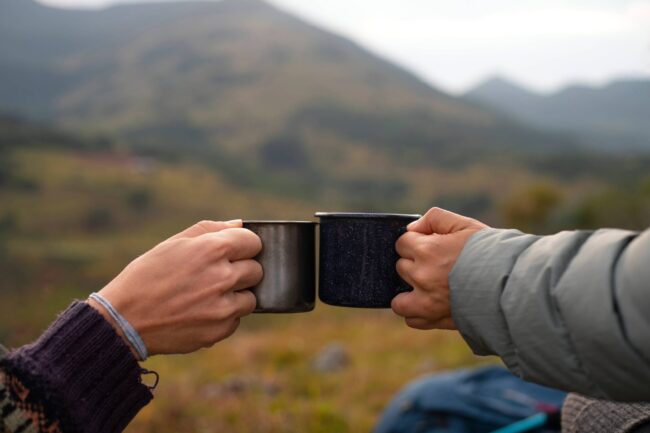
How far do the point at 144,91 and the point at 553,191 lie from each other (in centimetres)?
13719

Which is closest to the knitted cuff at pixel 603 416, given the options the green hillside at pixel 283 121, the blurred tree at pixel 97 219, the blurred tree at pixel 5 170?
the blurred tree at pixel 97 219

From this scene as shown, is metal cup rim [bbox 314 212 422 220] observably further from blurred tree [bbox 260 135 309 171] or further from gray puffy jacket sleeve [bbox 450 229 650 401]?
blurred tree [bbox 260 135 309 171]

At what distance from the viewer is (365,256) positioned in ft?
7.61

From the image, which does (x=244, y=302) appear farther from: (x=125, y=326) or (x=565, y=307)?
(x=565, y=307)

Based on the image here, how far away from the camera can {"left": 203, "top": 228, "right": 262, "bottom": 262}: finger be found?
2203 mm

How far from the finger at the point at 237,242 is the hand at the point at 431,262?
1.62ft

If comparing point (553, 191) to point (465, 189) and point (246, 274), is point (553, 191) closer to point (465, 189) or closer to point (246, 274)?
point (465, 189)

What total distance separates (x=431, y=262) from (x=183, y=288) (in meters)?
0.81

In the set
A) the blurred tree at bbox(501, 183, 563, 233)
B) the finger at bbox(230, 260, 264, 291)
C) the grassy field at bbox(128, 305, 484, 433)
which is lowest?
the blurred tree at bbox(501, 183, 563, 233)

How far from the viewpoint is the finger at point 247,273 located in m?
2.23

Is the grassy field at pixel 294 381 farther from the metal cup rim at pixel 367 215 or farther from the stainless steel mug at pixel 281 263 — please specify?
the metal cup rim at pixel 367 215

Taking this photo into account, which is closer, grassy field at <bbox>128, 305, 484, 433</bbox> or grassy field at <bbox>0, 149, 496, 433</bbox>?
grassy field at <bbox>128, 305, 484, 433</bbox>

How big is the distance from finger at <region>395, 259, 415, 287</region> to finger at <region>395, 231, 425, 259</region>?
22mm

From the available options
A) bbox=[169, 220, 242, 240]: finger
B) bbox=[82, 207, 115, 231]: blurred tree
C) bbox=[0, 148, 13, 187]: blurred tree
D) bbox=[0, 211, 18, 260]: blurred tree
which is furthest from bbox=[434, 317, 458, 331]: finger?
bbox=[0, 148, 13, 187]: blurred tree
